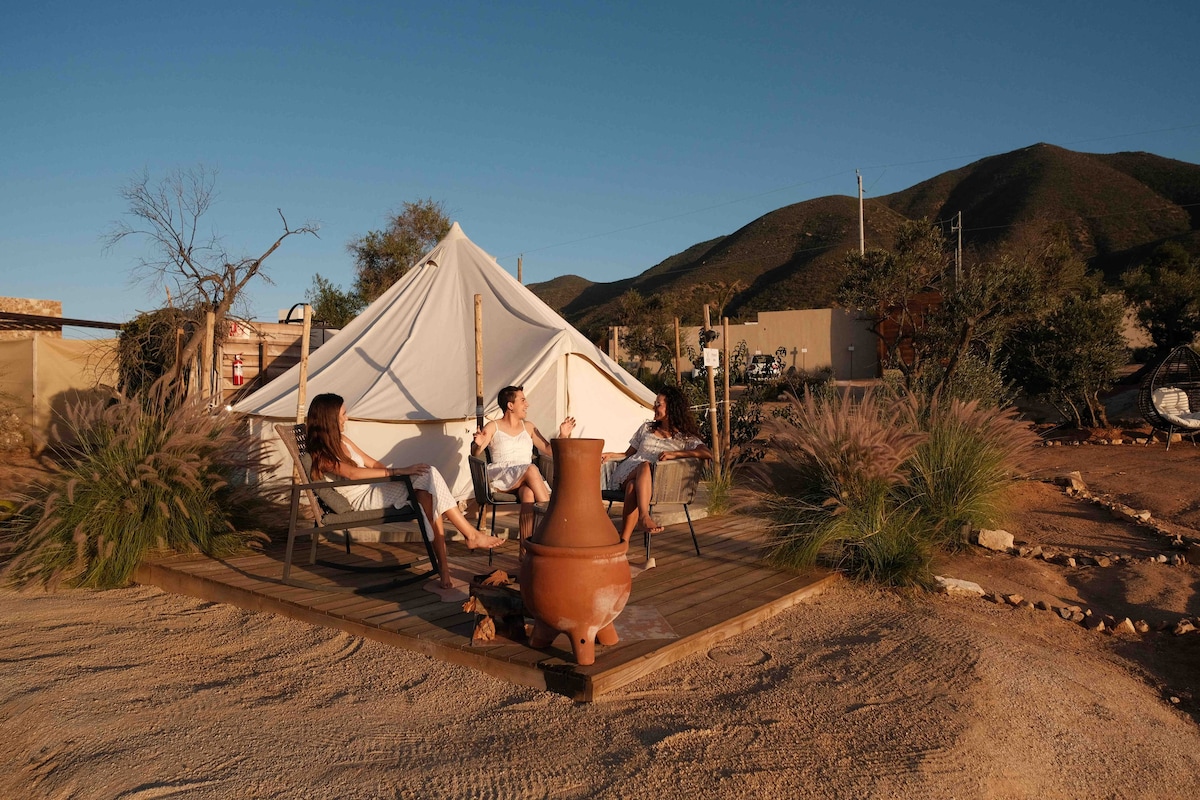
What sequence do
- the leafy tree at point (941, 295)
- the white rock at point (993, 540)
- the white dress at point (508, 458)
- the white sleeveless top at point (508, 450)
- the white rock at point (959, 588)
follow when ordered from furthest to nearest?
the leafy tree at point (941, 295) → the white rock at point (993, 540) → the white sleeveless top at point (508, 450) → the white dress at point (508, 458) → the white rock at point (959, 588)

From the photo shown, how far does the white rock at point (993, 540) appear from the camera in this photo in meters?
5.43

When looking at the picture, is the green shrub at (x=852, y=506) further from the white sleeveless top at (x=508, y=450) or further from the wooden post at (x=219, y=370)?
the wooden post at (x=219, y=370)

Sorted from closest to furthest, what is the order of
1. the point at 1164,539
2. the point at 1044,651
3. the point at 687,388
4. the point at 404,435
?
the point at 1044,651 → the point at 1164,539 → the point at 404,435 → the point at 687,388

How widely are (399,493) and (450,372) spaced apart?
133 inches

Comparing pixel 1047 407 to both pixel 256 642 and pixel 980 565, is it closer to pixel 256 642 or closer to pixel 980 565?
pixel 980 565

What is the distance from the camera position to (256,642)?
3.81 metres

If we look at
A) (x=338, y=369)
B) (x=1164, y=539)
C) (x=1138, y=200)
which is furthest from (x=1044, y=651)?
(x=1138, y=200)

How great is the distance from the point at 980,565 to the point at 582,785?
3720mm

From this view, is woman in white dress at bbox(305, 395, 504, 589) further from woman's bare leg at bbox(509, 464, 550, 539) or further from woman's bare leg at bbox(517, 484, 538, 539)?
woman's bare leg at bbox(509, 464, 550, 539)

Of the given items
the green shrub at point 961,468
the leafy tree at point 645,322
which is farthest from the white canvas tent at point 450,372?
the leafy tree at point 645,322

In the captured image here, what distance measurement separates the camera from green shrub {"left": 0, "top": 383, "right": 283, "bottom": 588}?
4797mm

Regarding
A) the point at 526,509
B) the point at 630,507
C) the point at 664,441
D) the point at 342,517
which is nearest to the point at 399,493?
the point at 342,517

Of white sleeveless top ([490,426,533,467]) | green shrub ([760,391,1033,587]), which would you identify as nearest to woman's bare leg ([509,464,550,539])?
white sleeveless top ([490,426,533,467])

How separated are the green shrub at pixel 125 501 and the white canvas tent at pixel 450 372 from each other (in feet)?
6.24
